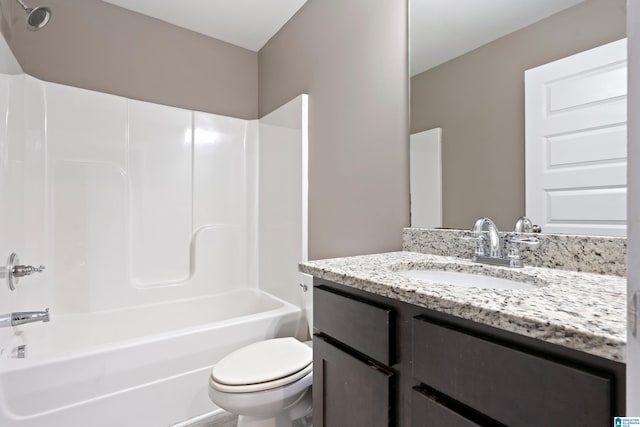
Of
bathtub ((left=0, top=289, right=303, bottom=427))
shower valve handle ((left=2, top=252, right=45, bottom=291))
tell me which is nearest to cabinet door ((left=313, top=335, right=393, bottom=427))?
bathtub ((left=0, top=289, right=303, bottom=427))

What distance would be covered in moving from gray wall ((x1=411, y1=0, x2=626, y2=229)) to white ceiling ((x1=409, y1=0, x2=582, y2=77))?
0.03 metres

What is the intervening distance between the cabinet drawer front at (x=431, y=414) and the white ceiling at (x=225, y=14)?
236 centimetres

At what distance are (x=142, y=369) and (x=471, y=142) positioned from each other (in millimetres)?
1887

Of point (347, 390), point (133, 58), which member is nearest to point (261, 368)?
point (347, 390)

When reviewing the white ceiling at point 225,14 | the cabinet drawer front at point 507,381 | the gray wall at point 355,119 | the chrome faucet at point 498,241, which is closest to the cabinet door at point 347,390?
the cabinet drawer front at point 507,381

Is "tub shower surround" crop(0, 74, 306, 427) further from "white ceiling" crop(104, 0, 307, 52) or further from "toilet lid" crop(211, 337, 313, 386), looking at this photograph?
"white ceiling" crop(104, 0, 307, 52)

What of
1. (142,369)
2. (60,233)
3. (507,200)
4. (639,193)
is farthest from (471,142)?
(60,233)

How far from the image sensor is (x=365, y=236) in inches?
64.5

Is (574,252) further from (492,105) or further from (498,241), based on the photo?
(492,105)

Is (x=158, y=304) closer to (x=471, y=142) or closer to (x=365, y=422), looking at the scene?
(x=365, y=422)

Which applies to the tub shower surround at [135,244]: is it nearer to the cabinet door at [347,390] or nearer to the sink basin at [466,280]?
the cabinet door at [347,390]

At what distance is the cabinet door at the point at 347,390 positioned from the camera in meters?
0.80

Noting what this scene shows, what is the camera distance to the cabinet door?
0.80 meters

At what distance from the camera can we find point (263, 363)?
1.38 meters
